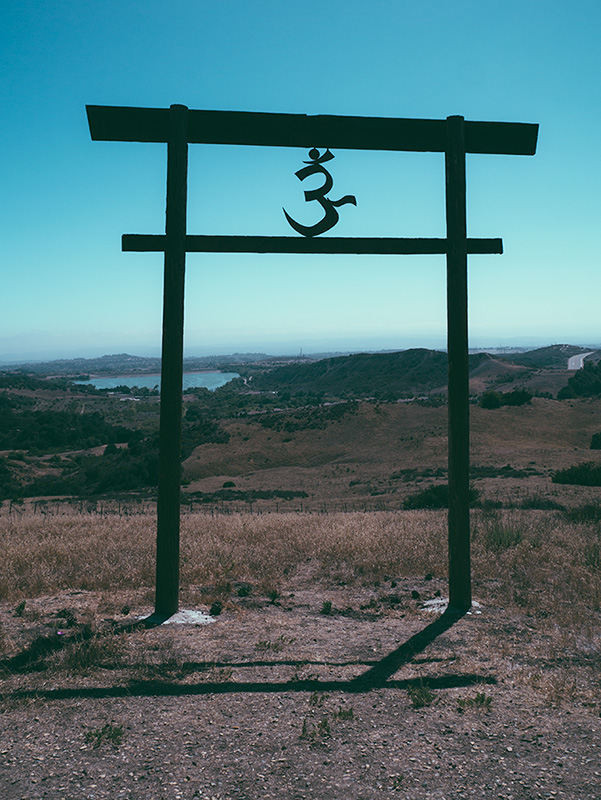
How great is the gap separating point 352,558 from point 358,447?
35459mm

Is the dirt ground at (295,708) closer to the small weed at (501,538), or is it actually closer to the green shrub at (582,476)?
the small weed at (501,538)

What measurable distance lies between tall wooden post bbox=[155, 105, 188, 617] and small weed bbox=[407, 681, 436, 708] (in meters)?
2.66

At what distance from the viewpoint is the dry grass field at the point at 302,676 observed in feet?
9.61

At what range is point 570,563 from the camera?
7.07m

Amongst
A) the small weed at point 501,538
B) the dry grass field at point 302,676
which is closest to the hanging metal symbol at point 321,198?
the dry grass field at point 302,676

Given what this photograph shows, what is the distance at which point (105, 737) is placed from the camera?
3.26m

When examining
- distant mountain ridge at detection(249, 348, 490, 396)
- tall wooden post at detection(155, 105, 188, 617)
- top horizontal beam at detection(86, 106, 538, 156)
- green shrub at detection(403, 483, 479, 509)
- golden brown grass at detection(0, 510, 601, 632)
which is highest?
distant mountain ridge at detection(249, 348, 490, 396)

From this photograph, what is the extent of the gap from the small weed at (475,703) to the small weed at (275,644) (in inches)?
62.0

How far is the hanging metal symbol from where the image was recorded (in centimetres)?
601

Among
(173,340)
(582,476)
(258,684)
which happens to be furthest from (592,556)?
(582,476)

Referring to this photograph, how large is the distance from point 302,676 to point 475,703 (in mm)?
1204

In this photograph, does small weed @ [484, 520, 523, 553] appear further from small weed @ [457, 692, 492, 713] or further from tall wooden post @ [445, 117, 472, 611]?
small weed @ [457, 692, 492, 713]

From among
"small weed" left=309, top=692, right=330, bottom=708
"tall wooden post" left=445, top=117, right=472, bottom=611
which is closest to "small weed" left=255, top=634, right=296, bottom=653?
"small weed" left=309, top=692, right=330, bottom=708

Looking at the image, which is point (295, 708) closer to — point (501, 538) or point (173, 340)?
point (173, 340)
